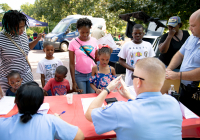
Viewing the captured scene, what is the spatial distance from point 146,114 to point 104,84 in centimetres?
134

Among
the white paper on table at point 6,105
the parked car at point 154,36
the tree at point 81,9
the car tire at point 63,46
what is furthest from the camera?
the tree at point 81,9

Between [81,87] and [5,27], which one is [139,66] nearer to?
[81,87]

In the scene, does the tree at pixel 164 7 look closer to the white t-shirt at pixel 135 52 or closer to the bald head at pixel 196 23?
the white t-shirt at pixel 135 52

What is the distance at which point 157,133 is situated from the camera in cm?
111

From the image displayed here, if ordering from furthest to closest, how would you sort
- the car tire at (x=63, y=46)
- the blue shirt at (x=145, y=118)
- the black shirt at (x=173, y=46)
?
the car tire at (x=63, y=46)
the black shirt at (x=173, y=46)
the blue shirt at (x=145, y=118)

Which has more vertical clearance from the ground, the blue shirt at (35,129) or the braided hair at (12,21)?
the braided hair at (12,21)

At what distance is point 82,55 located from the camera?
2.65 m

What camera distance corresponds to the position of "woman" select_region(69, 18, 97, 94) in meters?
2.63

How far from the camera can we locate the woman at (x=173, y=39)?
2.85m

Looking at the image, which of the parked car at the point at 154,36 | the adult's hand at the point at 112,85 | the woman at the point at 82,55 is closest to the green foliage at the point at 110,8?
the parked car at the point at 154,36

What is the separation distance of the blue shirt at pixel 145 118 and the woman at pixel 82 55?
153 centimetres

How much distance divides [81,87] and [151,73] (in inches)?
67.8

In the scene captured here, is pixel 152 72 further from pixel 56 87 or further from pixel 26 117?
pixel 56 87

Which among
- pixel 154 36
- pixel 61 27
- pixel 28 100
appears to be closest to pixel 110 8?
pixel 61 27
